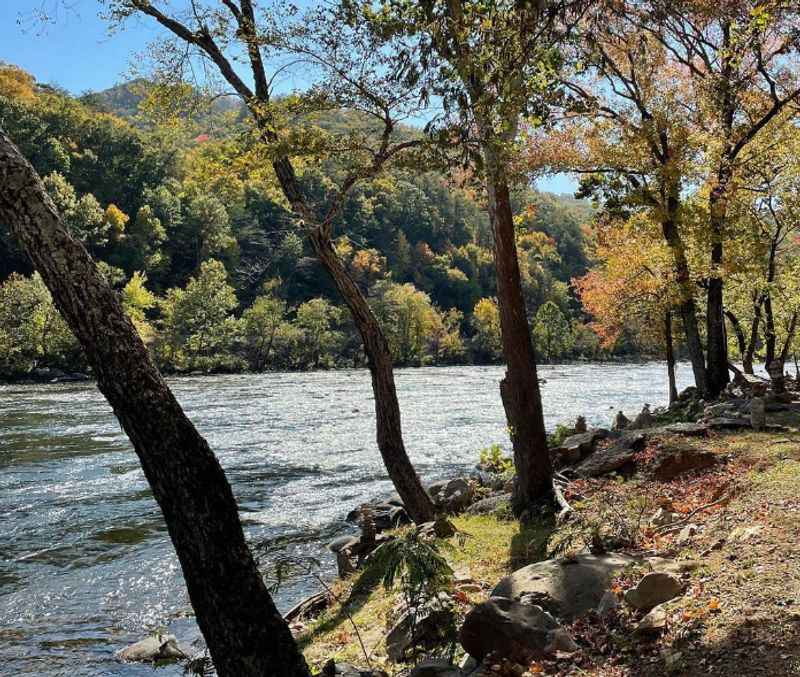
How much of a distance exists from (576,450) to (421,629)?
6964 mm

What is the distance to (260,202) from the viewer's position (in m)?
97.9

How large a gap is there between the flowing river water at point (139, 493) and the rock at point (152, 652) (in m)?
0.10

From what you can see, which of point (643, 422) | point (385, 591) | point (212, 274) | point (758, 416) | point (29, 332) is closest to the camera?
point (385, 591)

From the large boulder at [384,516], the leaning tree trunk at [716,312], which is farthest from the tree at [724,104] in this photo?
the large boulder at [384,516]

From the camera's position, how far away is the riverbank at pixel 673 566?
355 centimetres

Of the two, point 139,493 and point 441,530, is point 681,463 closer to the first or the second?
point 441,530

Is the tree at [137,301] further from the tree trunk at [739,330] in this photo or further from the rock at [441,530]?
the rock at [441,530]

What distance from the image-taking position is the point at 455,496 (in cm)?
1096

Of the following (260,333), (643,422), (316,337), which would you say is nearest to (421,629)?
A: (643,422)

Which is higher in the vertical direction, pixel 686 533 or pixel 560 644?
pixel 686 533

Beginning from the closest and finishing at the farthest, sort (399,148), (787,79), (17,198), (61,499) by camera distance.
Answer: (17,198) < (399,148) < (61,499) < (787,79)

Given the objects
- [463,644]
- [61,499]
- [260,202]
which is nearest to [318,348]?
[260,202]

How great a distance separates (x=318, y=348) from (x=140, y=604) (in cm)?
6304

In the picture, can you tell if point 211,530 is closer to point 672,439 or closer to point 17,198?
point 17,198
